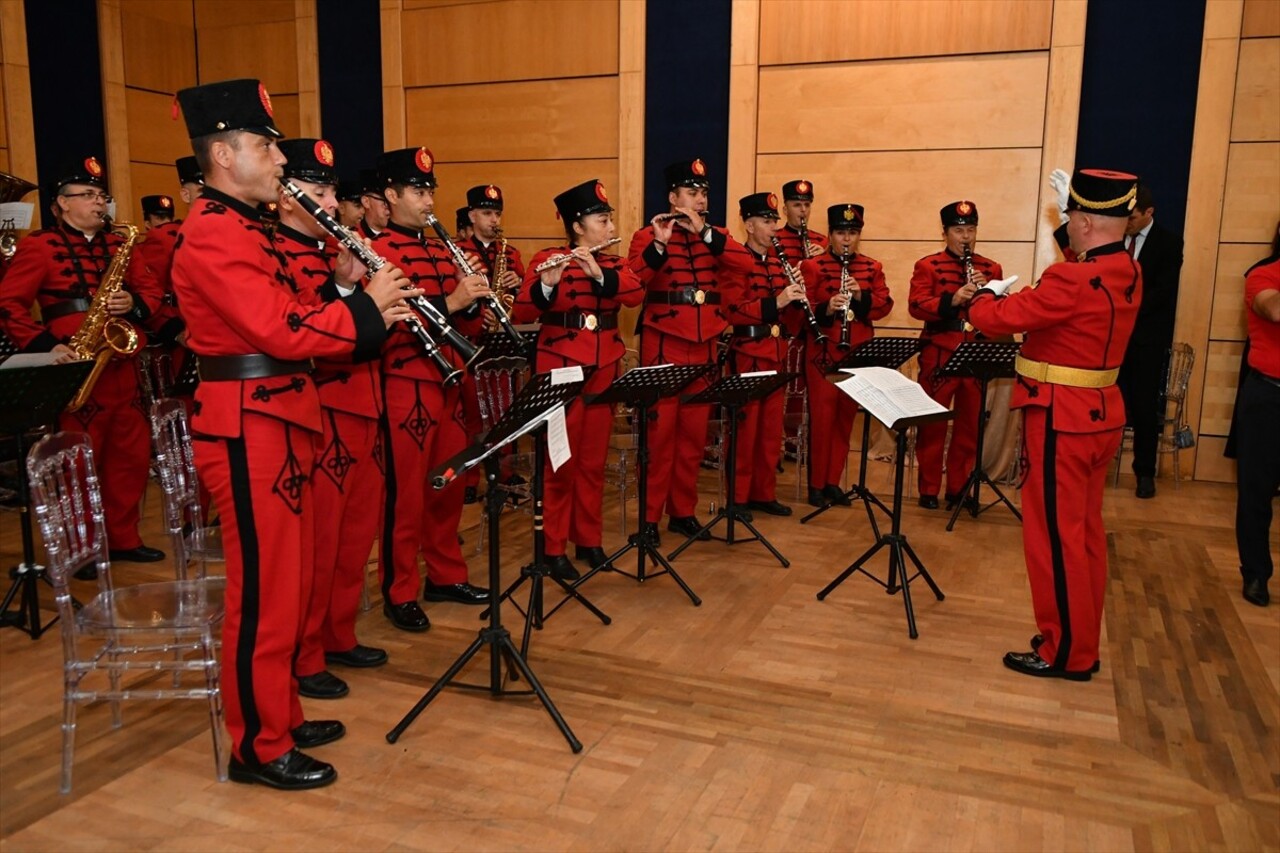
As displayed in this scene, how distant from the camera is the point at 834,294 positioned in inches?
238

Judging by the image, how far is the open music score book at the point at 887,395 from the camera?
12.6 ft

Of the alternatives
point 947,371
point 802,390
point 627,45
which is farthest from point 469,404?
point 627,45

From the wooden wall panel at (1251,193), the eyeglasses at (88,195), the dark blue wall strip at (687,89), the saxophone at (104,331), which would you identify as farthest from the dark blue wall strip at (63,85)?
the wooden wall panel at (1251,193)

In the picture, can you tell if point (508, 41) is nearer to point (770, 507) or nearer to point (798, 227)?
point (798, 227)

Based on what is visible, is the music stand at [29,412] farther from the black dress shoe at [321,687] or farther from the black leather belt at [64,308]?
the black dress shoe at [321,687]

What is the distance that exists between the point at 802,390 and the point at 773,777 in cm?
371

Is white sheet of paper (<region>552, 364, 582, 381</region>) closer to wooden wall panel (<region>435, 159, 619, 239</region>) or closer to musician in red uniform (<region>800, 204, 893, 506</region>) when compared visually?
musician in red uniform (<region>800, 204, 893, 506</region>)

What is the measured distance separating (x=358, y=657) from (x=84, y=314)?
2521mm

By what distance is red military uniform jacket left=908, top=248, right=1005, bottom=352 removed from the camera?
19.4ft

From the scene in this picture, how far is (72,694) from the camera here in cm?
276

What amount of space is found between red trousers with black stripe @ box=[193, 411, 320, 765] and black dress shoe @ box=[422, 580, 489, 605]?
1557mm

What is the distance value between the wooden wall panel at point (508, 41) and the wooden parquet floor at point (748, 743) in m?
5.35

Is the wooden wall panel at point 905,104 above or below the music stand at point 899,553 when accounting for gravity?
above

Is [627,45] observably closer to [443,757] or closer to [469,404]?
[469,404]
